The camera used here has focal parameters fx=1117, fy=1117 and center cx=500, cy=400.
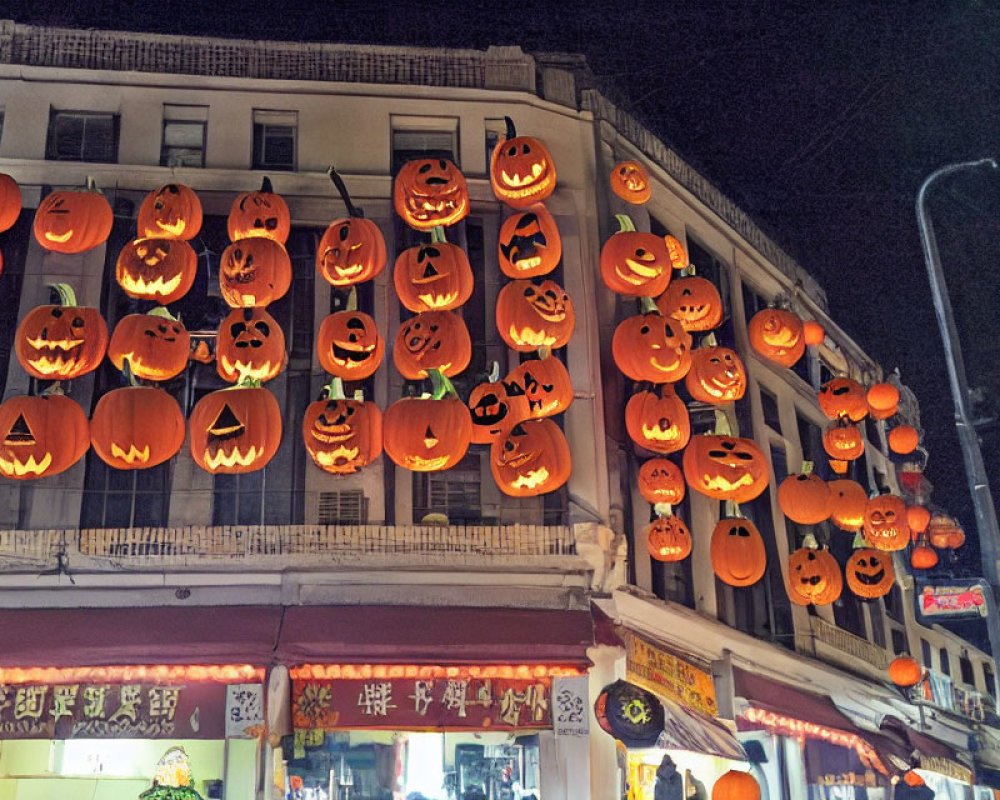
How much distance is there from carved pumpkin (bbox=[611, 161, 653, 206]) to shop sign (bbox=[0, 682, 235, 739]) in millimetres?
10419

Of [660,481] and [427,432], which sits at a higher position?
[660,481]

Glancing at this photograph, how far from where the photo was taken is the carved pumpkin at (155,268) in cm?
1591

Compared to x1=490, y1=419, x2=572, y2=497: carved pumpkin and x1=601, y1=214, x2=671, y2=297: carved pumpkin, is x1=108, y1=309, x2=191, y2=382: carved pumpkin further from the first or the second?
x1=601, y1=214, x2=671, y2=297: carved pumpkin

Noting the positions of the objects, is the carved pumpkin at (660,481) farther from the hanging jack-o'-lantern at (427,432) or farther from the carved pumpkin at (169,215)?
the carved pumpkin at (169,215)

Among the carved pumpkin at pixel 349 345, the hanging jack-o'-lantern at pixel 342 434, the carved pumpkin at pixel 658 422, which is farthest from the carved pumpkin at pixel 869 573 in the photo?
the carved pumpkin at pixel 349 345

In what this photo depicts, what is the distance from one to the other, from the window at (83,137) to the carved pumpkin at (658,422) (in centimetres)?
952

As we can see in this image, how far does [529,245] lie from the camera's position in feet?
55.7

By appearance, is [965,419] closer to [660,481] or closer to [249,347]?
[660,481]

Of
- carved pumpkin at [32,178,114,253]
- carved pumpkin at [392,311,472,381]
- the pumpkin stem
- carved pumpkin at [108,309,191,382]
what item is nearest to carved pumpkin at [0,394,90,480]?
carved pumpkin at [108,309,191,382]

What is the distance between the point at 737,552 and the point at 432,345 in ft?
19.9

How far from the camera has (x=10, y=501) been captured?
53.5ft

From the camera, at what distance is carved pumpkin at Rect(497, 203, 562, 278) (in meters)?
16.9

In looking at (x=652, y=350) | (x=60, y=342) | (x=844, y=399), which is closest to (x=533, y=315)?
(x=652, y=350)

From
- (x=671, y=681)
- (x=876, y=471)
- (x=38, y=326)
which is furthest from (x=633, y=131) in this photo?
(x=876, y=471)
